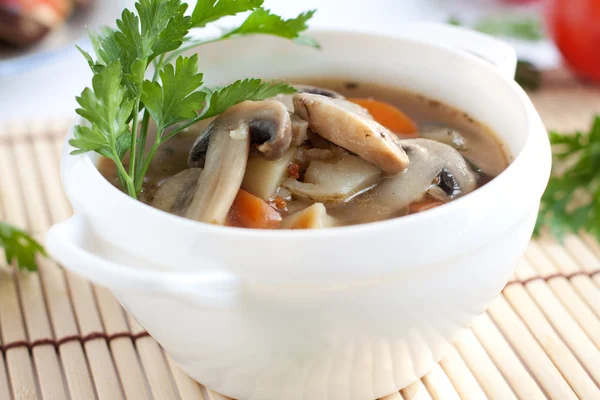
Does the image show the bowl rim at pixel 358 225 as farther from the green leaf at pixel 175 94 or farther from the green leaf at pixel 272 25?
the green leaf at pixel 272 25

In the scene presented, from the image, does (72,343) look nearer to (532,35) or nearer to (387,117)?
(387,117)

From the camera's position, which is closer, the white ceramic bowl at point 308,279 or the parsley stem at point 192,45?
the white ceramic bowl at point 308,279

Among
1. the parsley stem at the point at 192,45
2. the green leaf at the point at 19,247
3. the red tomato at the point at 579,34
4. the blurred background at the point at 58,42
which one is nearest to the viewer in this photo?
the parsley stem at the point at 192,45

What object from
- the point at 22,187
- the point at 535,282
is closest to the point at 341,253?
the point at 535,282

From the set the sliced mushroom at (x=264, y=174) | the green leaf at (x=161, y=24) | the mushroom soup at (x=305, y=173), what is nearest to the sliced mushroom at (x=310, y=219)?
the mushroom soup at (x=305, y=173)

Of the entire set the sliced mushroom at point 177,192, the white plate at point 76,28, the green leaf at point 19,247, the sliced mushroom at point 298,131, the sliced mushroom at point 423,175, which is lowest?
the white plate at point 76,28

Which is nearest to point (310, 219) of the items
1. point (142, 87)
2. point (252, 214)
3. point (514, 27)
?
point (252, 214)

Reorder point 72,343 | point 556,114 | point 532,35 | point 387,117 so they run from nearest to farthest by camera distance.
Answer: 1. point 72,343
2. point 387,117
3. point 556,114
4. point 532,35
